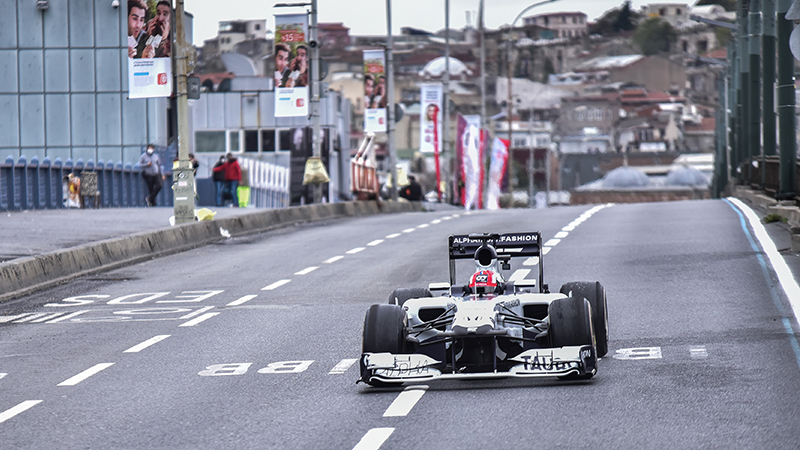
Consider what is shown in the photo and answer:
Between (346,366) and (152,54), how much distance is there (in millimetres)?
16769

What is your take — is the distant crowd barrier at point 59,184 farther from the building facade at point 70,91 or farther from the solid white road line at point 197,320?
the solid white road line at point 197,320

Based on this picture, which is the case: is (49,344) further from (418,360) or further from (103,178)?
(103,178)

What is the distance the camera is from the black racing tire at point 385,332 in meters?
9.86

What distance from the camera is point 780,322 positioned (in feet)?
40.5

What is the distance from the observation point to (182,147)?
2739cm

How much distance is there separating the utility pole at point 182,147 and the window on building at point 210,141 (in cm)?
5359

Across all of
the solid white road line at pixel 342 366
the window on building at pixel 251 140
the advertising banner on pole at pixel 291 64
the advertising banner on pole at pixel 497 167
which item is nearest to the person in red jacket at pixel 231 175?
the advertising banner on pole at pixel 291 64

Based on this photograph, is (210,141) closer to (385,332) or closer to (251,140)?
(251,140)

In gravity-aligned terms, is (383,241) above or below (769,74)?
below

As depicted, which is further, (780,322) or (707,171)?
(707,171)

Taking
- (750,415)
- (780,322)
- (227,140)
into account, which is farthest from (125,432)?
(227,140)

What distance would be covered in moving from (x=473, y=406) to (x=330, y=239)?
56.0 feet

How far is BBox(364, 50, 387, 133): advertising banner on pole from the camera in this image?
4919 cm

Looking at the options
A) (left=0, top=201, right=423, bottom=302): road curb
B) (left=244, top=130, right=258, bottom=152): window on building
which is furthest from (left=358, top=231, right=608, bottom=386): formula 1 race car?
(left=244, top=130, right=258, bottom=152): window on building
